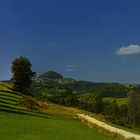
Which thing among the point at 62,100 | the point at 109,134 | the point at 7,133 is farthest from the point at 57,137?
the point at 62,100

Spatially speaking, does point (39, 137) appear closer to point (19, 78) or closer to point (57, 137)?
point (57, 137)

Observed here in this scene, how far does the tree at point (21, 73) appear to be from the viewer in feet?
398

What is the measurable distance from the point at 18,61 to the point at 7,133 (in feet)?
289

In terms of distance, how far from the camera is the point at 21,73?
4828 inches

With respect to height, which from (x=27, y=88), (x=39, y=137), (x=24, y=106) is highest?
(x=27, y=88)

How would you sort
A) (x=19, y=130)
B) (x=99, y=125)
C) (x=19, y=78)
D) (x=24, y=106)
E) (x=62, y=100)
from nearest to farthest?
(x=19, y=130), (x=99, y=125), (x=24, y=106), (x=19, y=78), (x=62, y=100)

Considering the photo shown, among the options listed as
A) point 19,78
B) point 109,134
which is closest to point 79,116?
point 109,134

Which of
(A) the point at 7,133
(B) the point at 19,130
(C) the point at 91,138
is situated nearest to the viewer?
(A) the point at 7,133

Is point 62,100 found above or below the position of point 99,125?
above

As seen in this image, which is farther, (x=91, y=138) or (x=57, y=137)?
(x=91, y=138)

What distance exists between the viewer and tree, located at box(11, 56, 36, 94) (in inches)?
4779

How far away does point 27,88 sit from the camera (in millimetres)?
127375

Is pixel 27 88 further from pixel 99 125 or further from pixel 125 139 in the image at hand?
pixel 125 139

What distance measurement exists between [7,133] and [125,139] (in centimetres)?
1460
